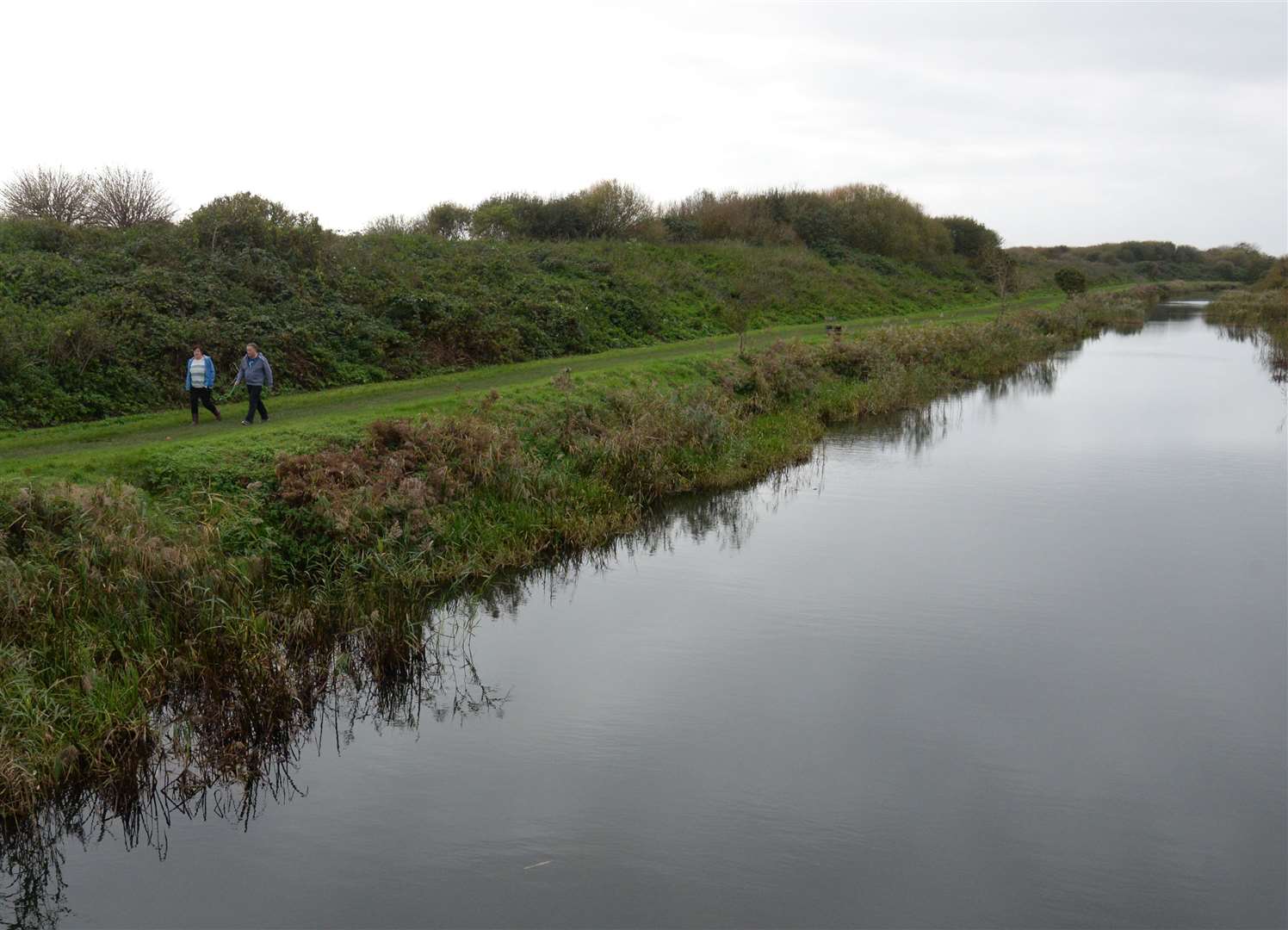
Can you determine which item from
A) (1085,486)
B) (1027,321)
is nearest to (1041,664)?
(1085,486)

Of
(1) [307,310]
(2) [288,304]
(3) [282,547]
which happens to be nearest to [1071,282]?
(1) [307,310]

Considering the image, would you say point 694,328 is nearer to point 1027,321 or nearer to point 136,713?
point 1027,321

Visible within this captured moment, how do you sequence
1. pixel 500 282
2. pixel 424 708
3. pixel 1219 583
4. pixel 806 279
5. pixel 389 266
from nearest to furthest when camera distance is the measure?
pixel 424 708
pixel 1219 583
pixel 389 266
pixel 500 282
pixel 806 279

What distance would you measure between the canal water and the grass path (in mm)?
5166

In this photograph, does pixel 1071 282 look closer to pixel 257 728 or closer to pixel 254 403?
pixel 254 403

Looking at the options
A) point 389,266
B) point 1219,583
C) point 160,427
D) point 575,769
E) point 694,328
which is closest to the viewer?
point 575,769

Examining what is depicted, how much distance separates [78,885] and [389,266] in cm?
2320

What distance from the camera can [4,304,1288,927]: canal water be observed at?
285 inches

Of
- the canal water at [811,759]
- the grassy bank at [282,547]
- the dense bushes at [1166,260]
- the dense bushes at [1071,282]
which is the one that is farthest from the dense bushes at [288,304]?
the dense bushes at [1166,260]

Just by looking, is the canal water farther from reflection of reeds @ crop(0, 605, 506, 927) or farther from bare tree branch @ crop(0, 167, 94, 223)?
bare tree branch @ crop(0, 167, 94, 223)

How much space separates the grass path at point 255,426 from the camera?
45.5 feet

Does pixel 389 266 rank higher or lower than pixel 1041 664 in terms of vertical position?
higher

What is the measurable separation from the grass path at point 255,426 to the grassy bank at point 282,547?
48 centimetres

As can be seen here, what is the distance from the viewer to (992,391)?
99.5 ft
